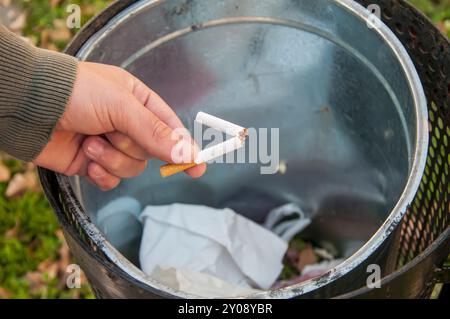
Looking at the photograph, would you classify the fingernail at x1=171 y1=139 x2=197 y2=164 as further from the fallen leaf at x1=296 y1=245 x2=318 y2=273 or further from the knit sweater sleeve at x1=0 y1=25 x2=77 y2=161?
the fallen leaf at x1=296 y1=245 x2=318 y2=273

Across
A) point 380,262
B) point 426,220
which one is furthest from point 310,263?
point 380,262

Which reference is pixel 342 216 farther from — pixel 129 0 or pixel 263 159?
pixel 129 0

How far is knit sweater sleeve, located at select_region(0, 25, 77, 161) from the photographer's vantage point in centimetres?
103

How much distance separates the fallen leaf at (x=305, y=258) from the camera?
1684mm

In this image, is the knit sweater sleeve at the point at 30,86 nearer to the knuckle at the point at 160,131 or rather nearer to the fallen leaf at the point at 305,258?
the knuckle at the point at 160,131

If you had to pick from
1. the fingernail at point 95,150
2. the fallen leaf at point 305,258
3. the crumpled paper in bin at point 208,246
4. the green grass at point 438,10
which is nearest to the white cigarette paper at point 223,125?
the fingernail at point 95,150

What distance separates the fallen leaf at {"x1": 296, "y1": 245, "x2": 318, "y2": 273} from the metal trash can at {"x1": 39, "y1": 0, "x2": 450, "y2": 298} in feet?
0.15

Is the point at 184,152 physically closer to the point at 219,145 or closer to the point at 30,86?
the point at 219,145

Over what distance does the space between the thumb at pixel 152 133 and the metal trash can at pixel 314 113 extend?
144 millimetres

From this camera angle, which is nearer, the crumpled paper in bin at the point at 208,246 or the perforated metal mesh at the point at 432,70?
the perforated metal mesh at the point at 432,70

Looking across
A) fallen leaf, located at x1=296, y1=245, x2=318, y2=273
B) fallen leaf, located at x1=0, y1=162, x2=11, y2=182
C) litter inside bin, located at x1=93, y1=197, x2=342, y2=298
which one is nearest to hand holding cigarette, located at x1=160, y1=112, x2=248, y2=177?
litter inside bin, located at x1=93, y1=197, x2=342, y2=298

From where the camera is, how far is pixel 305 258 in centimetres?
169

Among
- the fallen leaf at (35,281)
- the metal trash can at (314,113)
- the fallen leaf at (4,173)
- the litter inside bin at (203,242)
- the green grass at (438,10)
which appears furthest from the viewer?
the green grass at (438,10)

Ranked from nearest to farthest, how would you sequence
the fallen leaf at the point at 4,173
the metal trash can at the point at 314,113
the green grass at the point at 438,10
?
the metal trash can at the point at 314,113 < the fallen leaf at the point at 4,173 < the green grass at the point at 438,10
